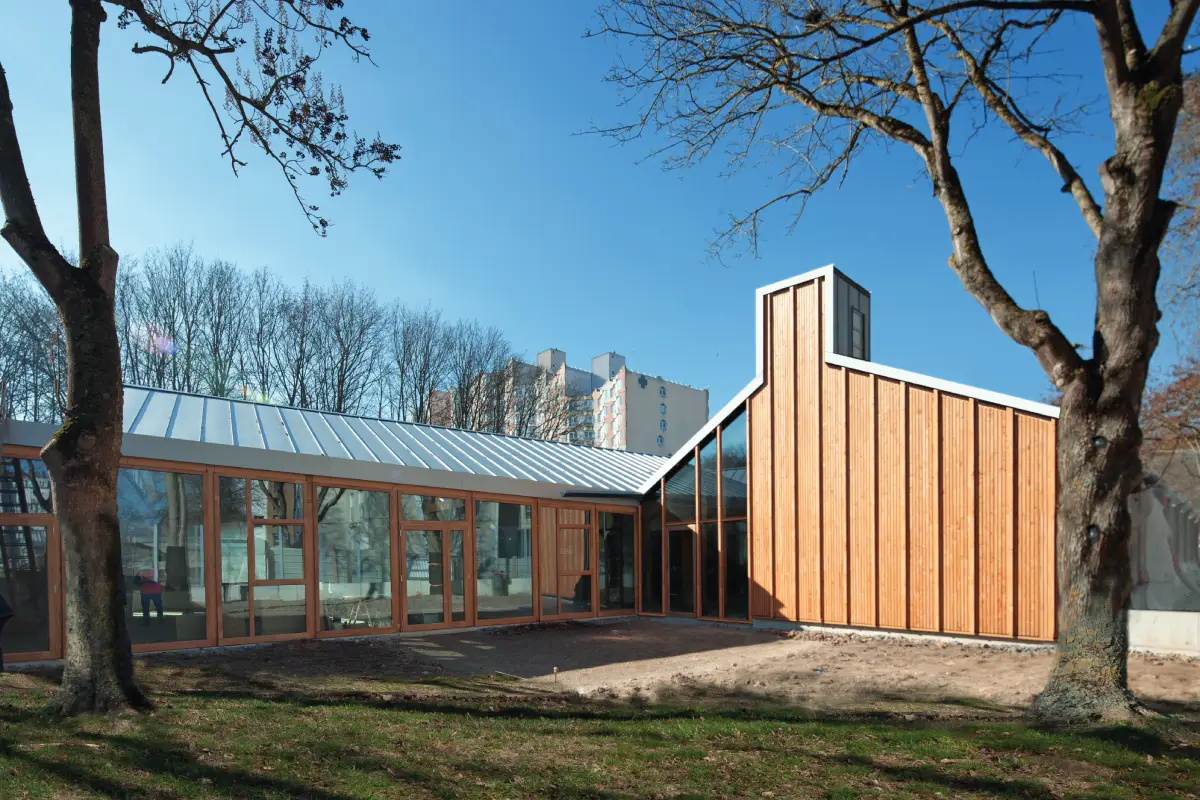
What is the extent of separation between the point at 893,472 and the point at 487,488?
7529mm

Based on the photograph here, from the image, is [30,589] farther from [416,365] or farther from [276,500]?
[416,365]

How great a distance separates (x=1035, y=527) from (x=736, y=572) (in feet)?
18.5

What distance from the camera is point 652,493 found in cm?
1780

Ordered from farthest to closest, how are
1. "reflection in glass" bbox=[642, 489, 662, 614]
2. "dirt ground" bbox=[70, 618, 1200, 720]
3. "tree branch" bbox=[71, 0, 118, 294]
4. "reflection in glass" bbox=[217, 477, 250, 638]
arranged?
"reflection in glass" bbox=[642, 489, 662, 614] → "reflection in glass" bbox=[217, 477, 250, 638] → "dirt ground" bbox=[70, 618, 1200, 720] → "tree branch" bbox=[71, 0, 118, 294]

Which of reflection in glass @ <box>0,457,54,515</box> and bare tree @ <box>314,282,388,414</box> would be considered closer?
reflection in glass @ <box>0,457,54,515</box>

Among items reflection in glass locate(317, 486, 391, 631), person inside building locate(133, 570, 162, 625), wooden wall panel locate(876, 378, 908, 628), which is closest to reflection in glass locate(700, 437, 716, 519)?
wooden wall panel locate(876, 378, 908, 628)

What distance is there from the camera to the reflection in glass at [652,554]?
57.4 ft

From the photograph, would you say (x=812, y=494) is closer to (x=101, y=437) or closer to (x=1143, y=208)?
(x=1143, y=208)

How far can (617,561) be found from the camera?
58.3 ft

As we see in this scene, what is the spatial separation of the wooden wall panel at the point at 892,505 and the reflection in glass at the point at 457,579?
757 centimetres

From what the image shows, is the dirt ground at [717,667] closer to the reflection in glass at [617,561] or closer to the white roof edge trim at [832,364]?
the reflection in glass at [617,561]

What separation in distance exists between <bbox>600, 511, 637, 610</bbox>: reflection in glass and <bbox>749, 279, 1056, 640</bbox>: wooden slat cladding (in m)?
3.34

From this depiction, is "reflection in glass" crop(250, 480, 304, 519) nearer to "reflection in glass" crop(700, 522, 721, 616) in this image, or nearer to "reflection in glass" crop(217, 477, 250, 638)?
"reflection in glass" crop(217, 477, 250, 638)

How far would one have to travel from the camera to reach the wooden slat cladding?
489 inches
